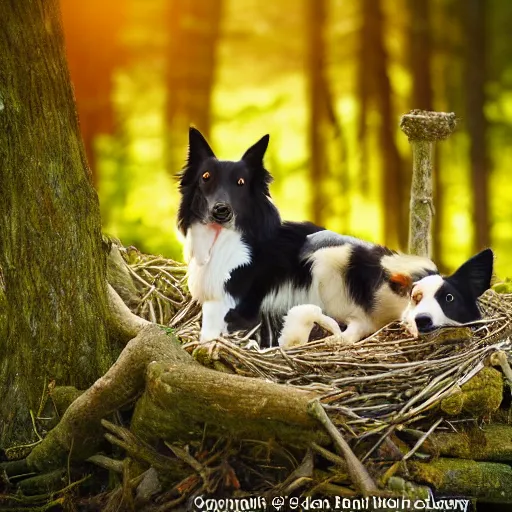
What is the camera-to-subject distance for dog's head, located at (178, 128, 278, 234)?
19.4ft

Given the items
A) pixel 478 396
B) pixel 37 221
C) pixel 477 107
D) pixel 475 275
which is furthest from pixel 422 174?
pixel 477 107

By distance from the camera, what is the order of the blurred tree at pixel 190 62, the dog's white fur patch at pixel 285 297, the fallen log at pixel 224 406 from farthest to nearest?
the blurred tree at pixel 190 62, the dog's white fur patch at pixel 285 297, the fallen log at pixel 224 406

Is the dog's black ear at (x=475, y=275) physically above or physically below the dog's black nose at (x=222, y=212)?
below

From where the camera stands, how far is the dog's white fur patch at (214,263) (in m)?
5.90

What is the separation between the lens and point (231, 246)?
596 centimetres

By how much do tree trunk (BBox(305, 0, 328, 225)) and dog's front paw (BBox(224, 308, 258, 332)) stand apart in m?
7.55

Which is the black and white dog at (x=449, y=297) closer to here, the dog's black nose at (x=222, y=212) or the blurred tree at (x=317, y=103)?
the dog's black nose at (x=222, y=212)

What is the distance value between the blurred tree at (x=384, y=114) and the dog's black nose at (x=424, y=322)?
22.0 ft

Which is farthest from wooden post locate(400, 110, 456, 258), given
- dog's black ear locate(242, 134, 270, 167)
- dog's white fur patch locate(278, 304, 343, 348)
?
dog's white fur patch locate(278, 304, 343, 348)

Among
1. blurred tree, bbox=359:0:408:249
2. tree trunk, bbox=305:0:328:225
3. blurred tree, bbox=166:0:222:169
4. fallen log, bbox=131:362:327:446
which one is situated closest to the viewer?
fallen log, bbox=131:362:327:446

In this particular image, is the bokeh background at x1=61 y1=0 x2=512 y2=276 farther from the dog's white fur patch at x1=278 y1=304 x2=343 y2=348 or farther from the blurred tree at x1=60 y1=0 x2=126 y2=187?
the dog's white fur patch at x1=278 y1=304 x2=343 y2=348

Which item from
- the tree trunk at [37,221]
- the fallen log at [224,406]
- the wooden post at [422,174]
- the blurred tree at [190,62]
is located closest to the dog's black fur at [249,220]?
the wooden post at [422,174]

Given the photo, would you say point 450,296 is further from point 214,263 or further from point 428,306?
point 214,263

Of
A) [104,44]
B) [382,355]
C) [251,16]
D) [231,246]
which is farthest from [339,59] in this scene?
[382,355]
